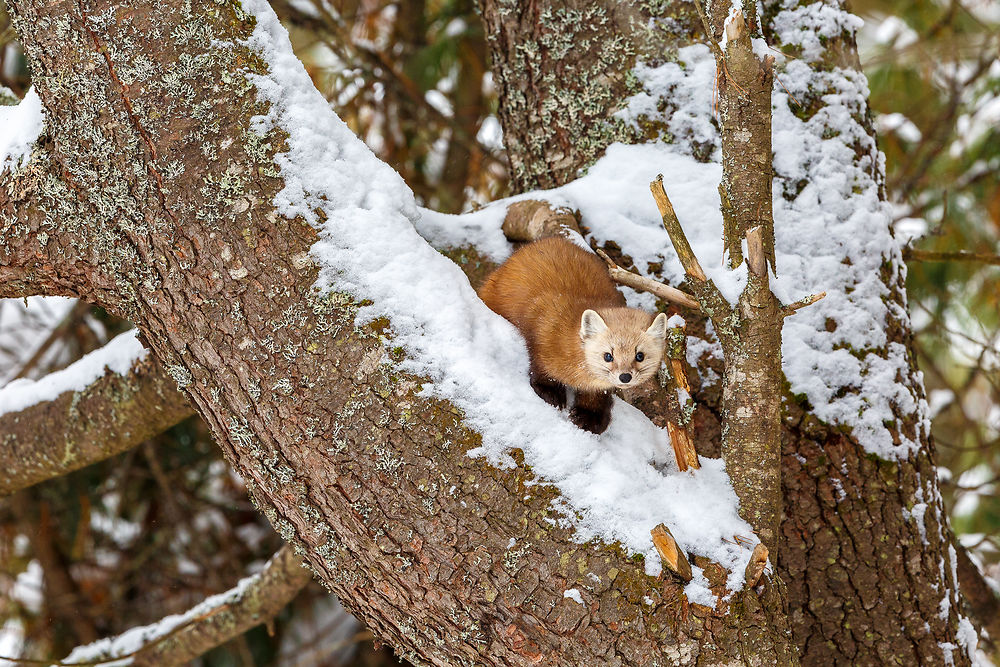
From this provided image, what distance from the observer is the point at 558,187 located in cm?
289

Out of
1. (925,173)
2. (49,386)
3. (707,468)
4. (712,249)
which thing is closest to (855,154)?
(712,249)

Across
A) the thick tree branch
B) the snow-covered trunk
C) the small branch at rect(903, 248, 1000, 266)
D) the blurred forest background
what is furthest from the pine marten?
the blurred forest background

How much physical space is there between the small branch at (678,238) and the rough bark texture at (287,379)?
2.01 ft

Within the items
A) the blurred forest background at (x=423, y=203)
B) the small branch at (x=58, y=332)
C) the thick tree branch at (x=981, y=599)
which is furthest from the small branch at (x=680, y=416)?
the small branch at (x=58, y=332)

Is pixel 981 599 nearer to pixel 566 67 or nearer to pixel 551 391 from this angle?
pixel 551 391

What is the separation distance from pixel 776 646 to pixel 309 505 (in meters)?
1.12

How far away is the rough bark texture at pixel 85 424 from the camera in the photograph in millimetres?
3008

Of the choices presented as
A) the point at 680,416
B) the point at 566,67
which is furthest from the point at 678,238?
the point at 566,67

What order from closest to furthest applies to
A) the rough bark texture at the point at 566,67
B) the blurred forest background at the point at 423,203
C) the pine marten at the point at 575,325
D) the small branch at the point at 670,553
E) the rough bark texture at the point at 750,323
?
the small branch at the point at 670,553
the rough bark texture at the point at 750,323
the pine marten at the point at 575,325
the rough bark texture at the point at 566,67
the blurred forest background at the point at 423,203

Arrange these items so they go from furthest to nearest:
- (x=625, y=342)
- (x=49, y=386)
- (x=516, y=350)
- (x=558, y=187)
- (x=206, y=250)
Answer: (x=49, y=386)
(x=558, y=187)
(x=625, y=342)
(x=516, y=350)
(x=206, y=250)

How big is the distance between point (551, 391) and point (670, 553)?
0.88m

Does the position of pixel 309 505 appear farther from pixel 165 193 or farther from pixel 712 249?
pixel 712 249

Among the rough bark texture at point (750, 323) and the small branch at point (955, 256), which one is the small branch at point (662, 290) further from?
the small branch at point (955, 256)

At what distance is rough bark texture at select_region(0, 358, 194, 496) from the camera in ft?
9.87
